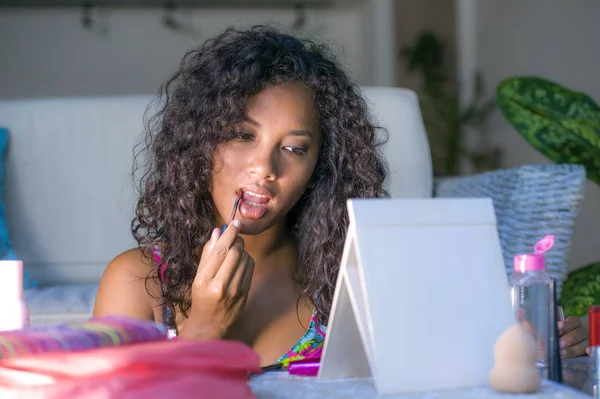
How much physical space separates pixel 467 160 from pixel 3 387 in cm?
409

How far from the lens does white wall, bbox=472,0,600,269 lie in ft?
9.96

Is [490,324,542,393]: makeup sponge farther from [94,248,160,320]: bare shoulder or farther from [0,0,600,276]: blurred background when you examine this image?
[0,0,600,276]: blurred background

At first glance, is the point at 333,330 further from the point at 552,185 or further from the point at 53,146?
the point at 53,146

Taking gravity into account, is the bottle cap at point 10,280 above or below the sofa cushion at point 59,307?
above

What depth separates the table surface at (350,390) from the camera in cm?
70

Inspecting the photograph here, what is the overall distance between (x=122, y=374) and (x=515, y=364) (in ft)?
1.11

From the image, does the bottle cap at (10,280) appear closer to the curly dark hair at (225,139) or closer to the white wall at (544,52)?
the curly dark hair at (225,139)

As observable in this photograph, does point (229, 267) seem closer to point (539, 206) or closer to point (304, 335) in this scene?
point (304, 335)

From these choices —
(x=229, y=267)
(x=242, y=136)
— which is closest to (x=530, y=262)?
(x=229, y=267)

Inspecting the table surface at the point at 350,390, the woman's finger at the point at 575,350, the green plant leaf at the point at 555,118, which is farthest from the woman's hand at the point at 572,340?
the green plant leaf at the point at 555,118

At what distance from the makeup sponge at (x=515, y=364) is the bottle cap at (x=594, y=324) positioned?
0.16m

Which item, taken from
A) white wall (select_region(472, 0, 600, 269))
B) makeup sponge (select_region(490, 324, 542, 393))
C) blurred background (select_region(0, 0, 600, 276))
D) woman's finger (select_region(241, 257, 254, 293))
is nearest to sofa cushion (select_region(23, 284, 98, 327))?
woman's finger (select_region(241, 257, 254, 293))

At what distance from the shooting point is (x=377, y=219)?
2.46ft

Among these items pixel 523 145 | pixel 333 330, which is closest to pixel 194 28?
pixel 523 145
